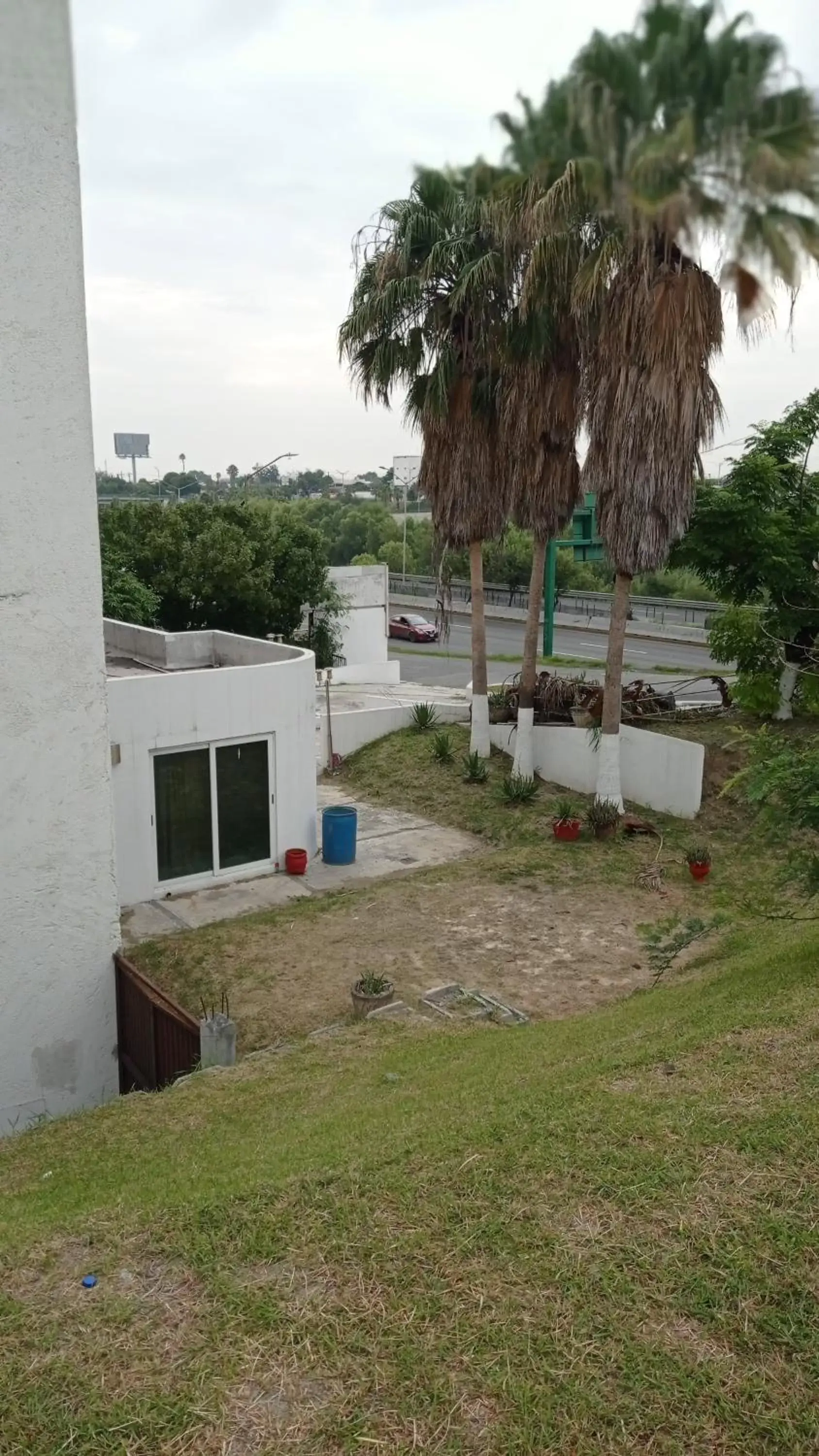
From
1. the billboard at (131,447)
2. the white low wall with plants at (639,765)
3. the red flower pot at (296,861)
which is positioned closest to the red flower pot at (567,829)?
the white low wall with plants at (639,765)

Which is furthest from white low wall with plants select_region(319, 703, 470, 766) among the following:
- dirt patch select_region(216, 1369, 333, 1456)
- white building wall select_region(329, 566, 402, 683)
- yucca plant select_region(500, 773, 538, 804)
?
dirt patch select_region(216, 1369, 333, 1456)

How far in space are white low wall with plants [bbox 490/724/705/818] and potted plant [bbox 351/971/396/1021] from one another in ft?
23.9

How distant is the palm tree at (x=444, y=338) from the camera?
1497 centimetres

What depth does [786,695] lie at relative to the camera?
1712 cm

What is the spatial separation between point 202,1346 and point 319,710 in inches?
672

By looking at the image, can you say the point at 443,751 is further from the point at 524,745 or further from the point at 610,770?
the point at 610,770

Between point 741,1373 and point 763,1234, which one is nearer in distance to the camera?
A: point 741,1373

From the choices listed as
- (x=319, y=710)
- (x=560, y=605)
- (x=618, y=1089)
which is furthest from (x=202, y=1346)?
(x=560, y=605)

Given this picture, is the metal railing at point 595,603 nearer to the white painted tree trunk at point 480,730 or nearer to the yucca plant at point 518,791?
the white painted tree trunk at point 480,730

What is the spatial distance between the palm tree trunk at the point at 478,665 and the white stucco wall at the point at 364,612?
1511 cm

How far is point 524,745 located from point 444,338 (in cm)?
664

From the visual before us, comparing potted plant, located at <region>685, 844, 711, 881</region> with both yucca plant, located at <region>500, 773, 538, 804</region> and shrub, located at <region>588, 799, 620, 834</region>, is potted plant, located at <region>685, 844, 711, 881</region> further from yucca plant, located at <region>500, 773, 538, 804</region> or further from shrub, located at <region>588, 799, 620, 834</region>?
yucca plant, located at <region>500, 773, 538, 804</region>

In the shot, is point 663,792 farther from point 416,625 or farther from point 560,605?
point 560,605

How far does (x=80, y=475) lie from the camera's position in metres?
8.56
